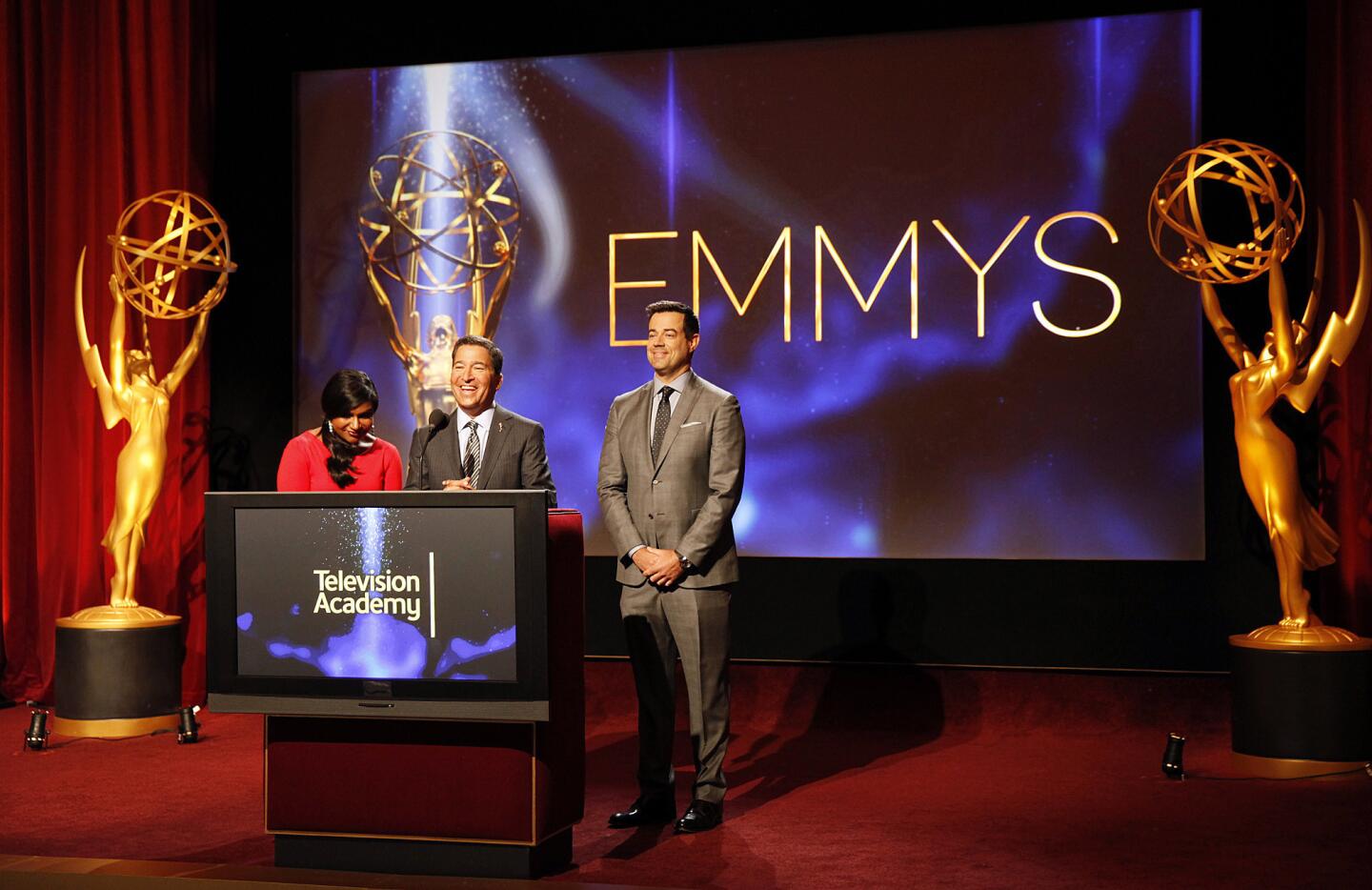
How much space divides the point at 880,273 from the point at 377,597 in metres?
3.80

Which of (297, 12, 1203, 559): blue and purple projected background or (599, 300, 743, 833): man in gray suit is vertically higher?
(297, 12, 1203, 559): blue and purple projected background

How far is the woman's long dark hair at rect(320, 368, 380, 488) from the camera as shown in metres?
4.58

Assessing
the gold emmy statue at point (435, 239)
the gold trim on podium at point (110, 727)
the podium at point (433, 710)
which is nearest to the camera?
the podium at point (433, 710)

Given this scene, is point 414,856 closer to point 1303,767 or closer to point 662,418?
point 662,418

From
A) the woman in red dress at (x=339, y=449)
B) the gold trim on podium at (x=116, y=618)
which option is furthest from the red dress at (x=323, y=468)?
the gold trim on podium at (x=116, y=618)

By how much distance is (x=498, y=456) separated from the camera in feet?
13.9

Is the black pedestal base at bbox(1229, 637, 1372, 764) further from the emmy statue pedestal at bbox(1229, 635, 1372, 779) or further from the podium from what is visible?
the podium

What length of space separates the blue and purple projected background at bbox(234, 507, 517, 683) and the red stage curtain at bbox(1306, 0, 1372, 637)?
4.15m

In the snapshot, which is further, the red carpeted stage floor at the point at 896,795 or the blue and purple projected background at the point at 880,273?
the blue and purple projected background at the point at 880,273

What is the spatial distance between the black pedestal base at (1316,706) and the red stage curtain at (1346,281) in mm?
683

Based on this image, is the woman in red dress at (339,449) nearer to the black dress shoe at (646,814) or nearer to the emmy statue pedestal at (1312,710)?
the black dress shoe at (646,814)

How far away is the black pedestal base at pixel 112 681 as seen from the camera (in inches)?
248

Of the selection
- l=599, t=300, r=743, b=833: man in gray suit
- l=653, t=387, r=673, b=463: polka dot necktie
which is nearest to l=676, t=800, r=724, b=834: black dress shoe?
l=599, t=300, r=743, b=833: man in gray suit

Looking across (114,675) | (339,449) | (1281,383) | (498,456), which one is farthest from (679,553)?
(114,675)
